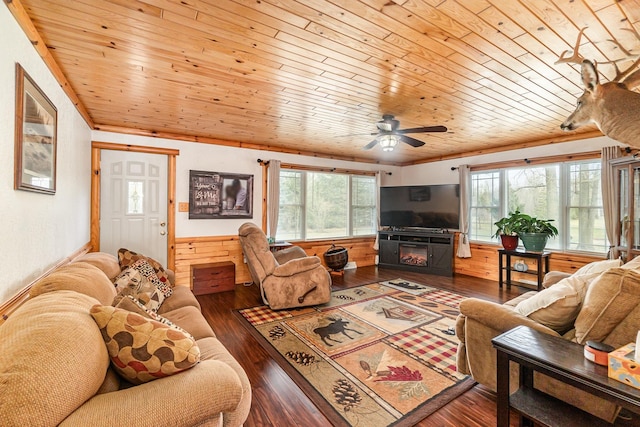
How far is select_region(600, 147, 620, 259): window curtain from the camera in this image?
390 centimetres

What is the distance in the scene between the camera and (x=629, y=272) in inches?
57.7

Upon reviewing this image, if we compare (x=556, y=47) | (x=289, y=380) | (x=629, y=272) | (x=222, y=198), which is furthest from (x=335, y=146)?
(x=629, y=272)

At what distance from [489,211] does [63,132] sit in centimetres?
613

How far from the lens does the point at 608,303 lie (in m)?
1.46

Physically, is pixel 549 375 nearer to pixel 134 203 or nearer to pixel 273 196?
pixel 273 196

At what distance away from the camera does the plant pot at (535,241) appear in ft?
14.7

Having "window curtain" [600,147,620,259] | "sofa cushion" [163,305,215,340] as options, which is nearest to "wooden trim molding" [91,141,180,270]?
"sofa cushion" [163,305,215,340]

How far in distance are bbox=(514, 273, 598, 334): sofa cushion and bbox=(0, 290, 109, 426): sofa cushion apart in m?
2.21

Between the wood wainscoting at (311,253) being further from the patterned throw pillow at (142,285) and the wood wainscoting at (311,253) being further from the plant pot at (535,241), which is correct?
the patterned throw pillow at (142,285)

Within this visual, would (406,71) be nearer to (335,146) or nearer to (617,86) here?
(617,86)

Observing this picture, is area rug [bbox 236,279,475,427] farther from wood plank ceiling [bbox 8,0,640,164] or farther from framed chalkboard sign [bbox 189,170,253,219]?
wood plank ceiling [bbox 8,0,640,164]

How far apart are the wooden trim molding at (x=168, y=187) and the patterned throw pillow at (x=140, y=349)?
340cm

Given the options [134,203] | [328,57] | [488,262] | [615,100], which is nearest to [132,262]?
[134,203]

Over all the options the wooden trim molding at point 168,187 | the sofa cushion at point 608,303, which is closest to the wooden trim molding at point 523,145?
the sofa cushion at point 608,303
